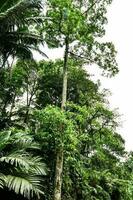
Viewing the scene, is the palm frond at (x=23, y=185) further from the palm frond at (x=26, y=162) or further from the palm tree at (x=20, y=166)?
the palm frond at (x=26, y=162)

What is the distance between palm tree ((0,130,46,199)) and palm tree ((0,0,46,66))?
15.8 feet

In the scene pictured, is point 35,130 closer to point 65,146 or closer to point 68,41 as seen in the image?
point 65,146

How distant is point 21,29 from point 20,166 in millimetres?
7092

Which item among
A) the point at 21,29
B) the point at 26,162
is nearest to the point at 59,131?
the point at 26,162

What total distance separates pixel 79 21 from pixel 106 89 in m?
11.8

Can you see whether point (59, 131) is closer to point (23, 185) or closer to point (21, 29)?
point (23, 185)

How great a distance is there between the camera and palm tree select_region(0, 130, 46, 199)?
13.6m

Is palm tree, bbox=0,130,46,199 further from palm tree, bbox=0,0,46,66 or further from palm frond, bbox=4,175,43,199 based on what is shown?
palm tree, bbox=0,0,46,66

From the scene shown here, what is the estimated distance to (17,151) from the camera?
1448cm

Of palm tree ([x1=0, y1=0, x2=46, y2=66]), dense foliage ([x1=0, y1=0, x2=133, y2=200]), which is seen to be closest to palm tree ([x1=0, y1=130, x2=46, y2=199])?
dense foliage ([x1=0, y1=0, x2=133, y2=200])

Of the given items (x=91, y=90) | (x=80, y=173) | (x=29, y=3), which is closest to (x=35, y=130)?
(x=80, y=173)

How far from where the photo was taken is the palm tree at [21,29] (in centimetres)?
1731

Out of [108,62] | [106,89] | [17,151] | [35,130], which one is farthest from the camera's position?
[106,89]

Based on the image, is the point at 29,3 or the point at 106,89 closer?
the point at 29,3
